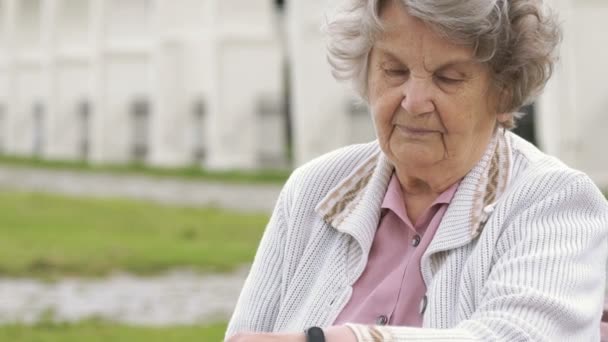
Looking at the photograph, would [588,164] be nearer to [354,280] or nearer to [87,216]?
[87,216]

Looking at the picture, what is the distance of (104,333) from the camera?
26.8 feet

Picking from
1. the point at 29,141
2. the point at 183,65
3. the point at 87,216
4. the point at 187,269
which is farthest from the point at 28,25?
the point at 187,269

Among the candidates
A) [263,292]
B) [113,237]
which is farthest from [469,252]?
[113,237]

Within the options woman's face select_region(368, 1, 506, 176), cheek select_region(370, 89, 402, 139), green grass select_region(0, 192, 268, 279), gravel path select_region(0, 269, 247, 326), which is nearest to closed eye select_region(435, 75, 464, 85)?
woman's face select_region(368, 1, 506, 176)

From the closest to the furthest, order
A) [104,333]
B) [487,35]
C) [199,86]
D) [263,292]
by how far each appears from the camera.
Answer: [487,35]
[263,292]
[104,333]
[199,86]

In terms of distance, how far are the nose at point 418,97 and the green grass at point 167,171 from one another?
18210 mm

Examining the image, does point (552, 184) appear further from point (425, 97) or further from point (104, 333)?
point (104, 333)

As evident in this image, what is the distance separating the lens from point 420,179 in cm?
285

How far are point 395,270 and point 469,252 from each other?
205 mm

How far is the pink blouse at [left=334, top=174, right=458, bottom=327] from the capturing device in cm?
274

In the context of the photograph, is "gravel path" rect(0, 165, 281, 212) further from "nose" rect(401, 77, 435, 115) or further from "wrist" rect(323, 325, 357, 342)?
"wrist" rect(323, 325, 357, 342)

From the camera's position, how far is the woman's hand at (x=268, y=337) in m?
2.34

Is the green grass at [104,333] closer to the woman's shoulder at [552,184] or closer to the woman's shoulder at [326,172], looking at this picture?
the woman's shoulder at [326,172]

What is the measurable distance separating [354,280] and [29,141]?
3301 centimetres
